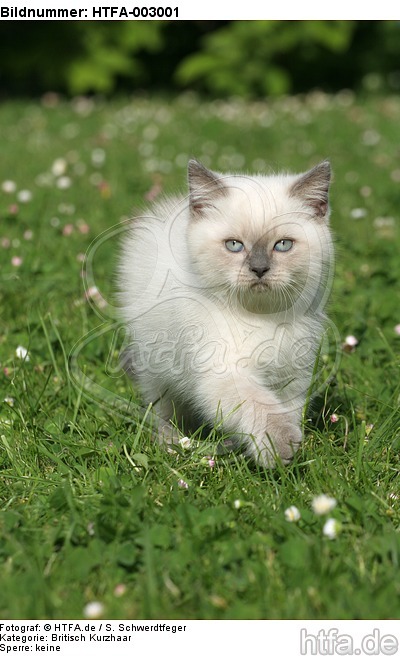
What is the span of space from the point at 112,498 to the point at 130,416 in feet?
2.07

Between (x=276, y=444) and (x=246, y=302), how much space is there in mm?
459

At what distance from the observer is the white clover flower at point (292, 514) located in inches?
80.5

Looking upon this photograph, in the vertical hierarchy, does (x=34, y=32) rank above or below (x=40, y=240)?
above

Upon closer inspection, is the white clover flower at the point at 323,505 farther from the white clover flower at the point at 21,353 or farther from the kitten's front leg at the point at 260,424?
the white clover flower at the point at 21,353

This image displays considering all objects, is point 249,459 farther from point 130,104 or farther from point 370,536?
point 130,104

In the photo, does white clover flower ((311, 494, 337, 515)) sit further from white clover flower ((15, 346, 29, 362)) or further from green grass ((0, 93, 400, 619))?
white clover flower ((15, 346, 29, 362))

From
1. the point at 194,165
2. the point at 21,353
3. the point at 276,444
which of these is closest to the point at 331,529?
the point at 276,444

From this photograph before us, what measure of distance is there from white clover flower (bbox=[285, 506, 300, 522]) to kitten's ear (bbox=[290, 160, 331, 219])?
0.98 metres

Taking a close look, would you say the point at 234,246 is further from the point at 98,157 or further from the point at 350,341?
the point at 98,157

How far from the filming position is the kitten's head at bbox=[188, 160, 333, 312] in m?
2.39

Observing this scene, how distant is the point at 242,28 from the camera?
10.2 m

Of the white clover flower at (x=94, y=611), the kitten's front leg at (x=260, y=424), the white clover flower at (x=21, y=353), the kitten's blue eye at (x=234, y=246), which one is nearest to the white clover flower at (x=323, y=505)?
the kitten's front leg at (x=260, y=424)
